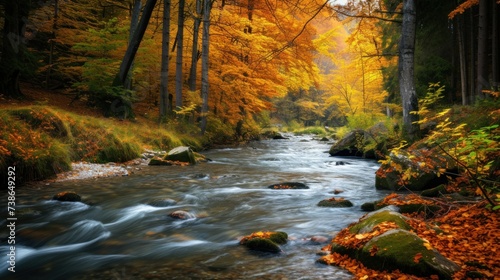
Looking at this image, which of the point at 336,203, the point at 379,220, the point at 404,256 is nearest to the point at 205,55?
the point at 336,203

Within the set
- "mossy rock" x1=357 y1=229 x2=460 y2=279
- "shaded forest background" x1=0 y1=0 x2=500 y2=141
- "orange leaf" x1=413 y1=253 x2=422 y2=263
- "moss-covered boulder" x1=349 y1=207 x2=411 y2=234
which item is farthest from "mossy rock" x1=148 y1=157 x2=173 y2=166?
"orange leaf" x1=413 y1=253 x2=422 y2=263

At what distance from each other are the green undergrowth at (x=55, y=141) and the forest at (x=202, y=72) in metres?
0.03

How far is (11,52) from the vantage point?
1202 centimetres

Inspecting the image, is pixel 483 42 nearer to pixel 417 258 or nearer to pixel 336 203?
pixel 336 203

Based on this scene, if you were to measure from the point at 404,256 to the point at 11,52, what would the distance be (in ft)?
44.2

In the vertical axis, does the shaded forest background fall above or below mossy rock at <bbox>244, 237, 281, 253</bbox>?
above

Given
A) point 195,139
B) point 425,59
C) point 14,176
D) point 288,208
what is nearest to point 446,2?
point 425,59

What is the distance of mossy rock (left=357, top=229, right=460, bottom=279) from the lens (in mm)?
3178

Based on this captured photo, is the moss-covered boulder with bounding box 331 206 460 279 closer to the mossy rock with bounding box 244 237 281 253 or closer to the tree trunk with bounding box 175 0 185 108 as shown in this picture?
the mossy rock with bounding box 244 237 281 253

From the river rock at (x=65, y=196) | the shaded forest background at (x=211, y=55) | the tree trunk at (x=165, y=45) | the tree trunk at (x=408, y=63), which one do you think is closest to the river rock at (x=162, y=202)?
the river rock at (x=65, y=196)

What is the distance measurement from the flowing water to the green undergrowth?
642 mm

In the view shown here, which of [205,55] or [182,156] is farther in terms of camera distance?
[205,55]

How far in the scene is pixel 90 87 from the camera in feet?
45.9

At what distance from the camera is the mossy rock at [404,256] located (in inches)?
125
